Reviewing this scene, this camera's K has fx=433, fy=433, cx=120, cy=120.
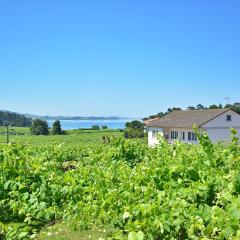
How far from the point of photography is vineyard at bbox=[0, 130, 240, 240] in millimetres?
4402

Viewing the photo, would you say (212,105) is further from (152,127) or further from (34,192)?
(34,192)

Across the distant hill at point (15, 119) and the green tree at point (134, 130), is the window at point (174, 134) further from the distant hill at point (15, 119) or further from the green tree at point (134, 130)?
the distant hill at point (15, 119)

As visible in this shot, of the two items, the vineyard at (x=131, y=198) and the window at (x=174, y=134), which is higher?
the window at (x=174, y=134)

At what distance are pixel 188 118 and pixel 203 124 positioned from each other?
416cm

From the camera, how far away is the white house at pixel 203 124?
43312 mm

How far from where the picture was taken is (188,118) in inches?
1844

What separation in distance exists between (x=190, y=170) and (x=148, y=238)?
5.56 ft

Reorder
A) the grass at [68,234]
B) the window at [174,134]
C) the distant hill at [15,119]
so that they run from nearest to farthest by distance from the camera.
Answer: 1. the grass at [68,234]
2. the window at [174,134]
3. the distant hill at [15,119]

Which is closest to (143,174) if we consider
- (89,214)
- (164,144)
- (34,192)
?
(89,214)

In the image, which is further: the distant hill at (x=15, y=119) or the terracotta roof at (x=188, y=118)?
the distant hill at (x=15, y=119)

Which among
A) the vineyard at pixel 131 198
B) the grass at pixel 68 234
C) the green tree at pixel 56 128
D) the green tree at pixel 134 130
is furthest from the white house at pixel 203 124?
the green tree at pixel 56 128

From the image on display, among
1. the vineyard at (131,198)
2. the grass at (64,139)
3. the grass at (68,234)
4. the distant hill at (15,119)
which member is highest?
the distant hill at (15,119)

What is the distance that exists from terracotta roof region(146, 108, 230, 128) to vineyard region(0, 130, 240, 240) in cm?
3547

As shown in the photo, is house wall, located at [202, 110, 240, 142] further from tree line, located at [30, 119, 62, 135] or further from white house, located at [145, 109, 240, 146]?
tree line, located at [30, 119, 62, 135]
